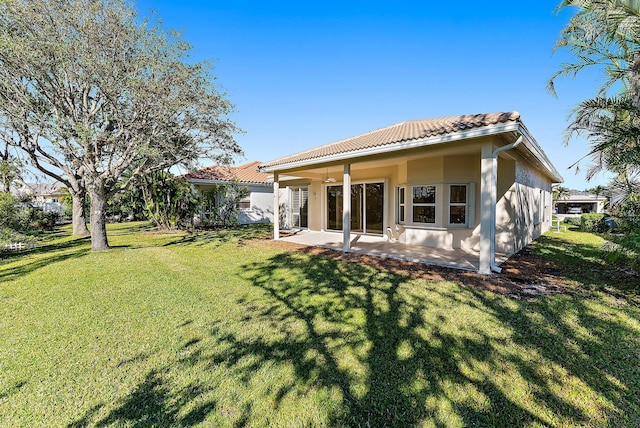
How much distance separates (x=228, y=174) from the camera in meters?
22.5

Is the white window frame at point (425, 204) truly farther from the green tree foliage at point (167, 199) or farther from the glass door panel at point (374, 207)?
the green tree foliage at point (167, 199)

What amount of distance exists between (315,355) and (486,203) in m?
5.57

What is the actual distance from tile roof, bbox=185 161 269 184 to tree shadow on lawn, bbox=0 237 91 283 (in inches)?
370

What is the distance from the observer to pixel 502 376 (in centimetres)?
304

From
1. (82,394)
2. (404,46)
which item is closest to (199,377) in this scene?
(82,394)

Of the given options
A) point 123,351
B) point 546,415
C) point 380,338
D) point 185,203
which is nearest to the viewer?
point 546,415

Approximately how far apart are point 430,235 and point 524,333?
21.7 ft

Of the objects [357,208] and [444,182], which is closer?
[444,182]

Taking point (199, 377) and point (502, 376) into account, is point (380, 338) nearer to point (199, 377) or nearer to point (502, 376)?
point (502, 376)

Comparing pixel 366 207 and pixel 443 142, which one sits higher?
pixel 443 142

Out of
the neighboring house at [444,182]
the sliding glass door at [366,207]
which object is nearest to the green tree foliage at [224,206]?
the neighboring house at [444,182]

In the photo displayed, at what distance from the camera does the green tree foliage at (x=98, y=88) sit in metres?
8.79

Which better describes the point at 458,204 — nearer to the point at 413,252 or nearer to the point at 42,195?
the point at 413,252

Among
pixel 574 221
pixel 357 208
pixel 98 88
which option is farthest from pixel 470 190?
pixel 574 221
